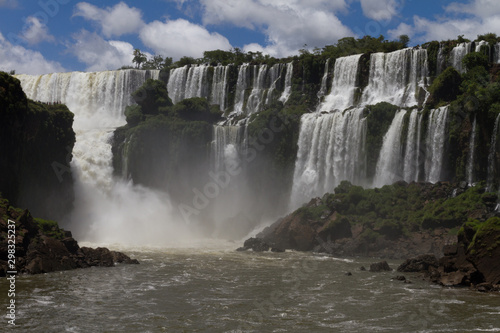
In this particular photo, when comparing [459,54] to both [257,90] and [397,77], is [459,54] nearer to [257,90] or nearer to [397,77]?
[397,77]

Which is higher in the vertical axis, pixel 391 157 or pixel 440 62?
pixel 440 62

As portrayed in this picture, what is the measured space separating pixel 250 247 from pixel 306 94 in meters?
27.1

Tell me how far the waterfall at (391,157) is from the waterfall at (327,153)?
1766mm

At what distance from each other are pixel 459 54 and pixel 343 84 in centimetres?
1295

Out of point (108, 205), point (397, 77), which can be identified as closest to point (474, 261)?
point (397, 77)

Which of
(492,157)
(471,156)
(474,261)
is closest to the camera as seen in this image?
(474,261)

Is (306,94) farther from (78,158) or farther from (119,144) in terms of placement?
(78,158)

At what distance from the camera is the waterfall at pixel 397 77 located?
189 ft

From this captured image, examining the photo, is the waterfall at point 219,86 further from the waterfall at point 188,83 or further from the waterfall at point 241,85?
the waterfall at point 241,85

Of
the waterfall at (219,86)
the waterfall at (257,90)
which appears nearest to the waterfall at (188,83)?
the waterfall at (219,86)

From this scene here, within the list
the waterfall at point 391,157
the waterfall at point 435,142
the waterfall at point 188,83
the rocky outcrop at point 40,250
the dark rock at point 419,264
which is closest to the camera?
the rocky outcrop at point 40,250

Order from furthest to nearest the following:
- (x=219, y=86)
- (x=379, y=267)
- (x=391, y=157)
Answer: (x=219, y=86) → (x=391, y=157) → (x=379, y=267)

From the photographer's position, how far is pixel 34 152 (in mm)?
45281

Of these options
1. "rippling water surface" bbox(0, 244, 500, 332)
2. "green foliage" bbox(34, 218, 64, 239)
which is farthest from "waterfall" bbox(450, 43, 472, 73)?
"green foliage" bbox(34, 218, 64, 239)
